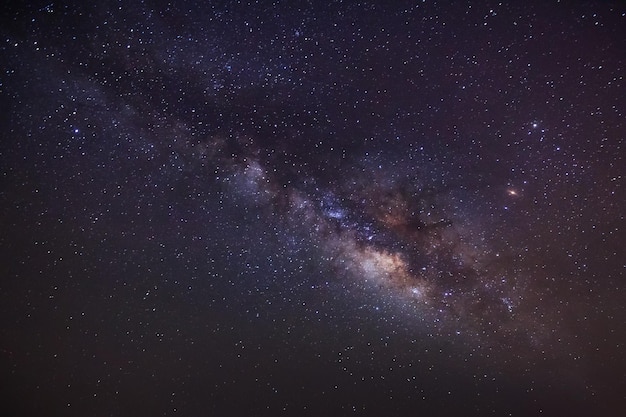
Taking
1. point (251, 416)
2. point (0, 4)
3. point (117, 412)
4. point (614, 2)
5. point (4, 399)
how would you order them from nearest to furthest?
point (614, 2) < point (0, 4) < point (4, 399) < point (117, 412) < point (251, 416)

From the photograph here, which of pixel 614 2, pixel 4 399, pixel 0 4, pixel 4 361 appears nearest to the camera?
pixel 614 2

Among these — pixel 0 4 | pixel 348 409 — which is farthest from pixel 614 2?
pixel 348 409

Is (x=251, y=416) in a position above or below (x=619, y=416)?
below

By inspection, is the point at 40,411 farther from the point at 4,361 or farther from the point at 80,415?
the point at 4,361

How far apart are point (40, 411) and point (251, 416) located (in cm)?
534

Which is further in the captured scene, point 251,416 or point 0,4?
point 251,416

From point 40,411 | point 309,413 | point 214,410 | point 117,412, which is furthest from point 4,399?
point 309,413

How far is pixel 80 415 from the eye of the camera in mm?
7980

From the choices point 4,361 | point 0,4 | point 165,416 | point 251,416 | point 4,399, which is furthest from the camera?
point 251,416

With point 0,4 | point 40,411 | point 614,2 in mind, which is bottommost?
point 40,411

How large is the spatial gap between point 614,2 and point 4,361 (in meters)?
11.9

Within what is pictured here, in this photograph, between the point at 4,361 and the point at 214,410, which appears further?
the point at 214,410

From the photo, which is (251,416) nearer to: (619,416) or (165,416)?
(165,416)

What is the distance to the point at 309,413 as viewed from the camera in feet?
32.1
